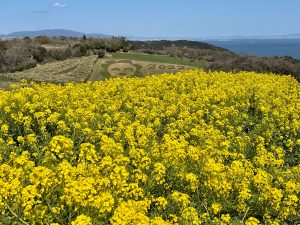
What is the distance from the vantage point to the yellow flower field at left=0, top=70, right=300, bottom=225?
263 inches

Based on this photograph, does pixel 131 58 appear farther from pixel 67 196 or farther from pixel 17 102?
pixel 67 196

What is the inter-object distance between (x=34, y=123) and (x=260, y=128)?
583cm

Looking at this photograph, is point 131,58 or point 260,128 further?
point 131,58

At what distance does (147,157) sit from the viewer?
8.73 m

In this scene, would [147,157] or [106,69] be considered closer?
[147,157]

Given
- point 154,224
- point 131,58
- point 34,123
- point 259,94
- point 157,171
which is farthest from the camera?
point 131,58

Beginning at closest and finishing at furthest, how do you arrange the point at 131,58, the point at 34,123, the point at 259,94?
the point at 34,123, the point at 259,94, the point at 131,58

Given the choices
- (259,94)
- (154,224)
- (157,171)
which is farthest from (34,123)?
(259,94)

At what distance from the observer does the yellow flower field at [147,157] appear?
21.9 ft

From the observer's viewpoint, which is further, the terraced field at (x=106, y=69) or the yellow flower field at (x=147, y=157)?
the terraced field at (x=106, y=69)

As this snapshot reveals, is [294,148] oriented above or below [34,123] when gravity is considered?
below

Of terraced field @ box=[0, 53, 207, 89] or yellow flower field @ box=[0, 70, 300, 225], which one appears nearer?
yellow flower field @ box=[0, 70, 300, 225]

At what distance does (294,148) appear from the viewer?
481 inches

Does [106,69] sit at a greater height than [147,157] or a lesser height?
lesser
